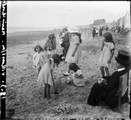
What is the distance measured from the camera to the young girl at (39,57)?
397cm

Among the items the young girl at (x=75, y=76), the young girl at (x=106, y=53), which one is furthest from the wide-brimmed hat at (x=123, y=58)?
the young girl at (x=75, y=76)

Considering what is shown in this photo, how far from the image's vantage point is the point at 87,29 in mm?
4055

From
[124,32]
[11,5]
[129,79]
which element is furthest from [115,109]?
[11,5]

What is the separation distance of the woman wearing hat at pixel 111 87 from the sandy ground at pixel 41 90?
91 millimetres

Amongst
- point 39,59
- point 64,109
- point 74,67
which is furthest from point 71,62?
point 64,109

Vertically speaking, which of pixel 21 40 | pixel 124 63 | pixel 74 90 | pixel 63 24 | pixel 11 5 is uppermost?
pixel 11 5

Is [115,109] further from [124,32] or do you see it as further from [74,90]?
[124,32]

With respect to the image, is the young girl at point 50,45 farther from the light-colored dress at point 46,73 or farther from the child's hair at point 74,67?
the child's hair at point 74,67

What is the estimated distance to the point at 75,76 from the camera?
398 centimetres

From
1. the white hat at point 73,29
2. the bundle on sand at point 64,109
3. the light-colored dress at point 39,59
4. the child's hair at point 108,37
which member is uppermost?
the white hat at point 73,29

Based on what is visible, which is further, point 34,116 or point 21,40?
point 21,40

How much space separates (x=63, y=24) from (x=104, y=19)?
742 millimetres

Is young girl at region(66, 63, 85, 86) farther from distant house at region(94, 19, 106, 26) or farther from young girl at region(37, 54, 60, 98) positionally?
distant house at region(94, 19, 106, 26)

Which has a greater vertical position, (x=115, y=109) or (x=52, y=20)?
(x=52, y=20)
